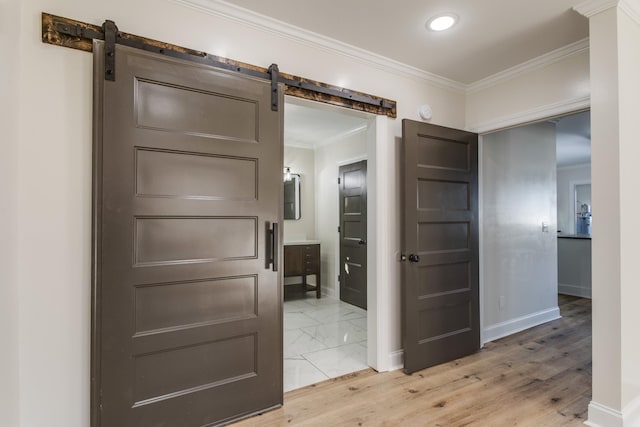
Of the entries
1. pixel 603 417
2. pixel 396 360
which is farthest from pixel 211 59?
pixel 603 417

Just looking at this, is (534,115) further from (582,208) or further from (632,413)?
(582,208)

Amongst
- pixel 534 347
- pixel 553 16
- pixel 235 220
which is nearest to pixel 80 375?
pixel 235 220

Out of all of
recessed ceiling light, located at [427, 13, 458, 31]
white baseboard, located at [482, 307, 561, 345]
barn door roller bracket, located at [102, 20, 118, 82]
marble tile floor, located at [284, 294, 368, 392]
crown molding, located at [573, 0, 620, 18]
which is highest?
recessed ceiling light, located at [427, 13, 458, 31]

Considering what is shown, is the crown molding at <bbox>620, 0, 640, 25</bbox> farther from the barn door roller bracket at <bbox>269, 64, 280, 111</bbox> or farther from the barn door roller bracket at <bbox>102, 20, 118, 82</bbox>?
the barn door roller bracket at <bbox>102, 20, 118, 82</bbox>

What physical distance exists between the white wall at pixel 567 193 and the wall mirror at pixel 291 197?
6.43m

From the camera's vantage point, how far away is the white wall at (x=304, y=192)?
18.4 feet

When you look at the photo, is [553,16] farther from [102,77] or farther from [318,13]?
[102,77]

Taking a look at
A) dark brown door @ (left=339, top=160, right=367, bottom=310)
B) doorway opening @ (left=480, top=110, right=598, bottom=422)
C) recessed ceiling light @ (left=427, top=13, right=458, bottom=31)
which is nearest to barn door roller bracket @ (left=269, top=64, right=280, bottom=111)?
recessed ceiling light @ (left=427, top=13, right=458, bottom=31)

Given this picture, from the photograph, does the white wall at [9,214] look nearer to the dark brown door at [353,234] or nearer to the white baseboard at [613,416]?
the white baseboard at [613,416]

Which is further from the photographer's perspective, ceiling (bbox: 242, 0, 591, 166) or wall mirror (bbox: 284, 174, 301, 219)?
wall mirror (bbox: 284, 174, 301, 219)

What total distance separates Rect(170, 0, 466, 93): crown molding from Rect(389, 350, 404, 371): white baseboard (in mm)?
2365

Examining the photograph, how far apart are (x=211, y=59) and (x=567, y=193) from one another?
8.63 metres

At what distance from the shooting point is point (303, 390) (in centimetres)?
238

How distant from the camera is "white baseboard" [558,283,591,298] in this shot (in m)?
5.20
